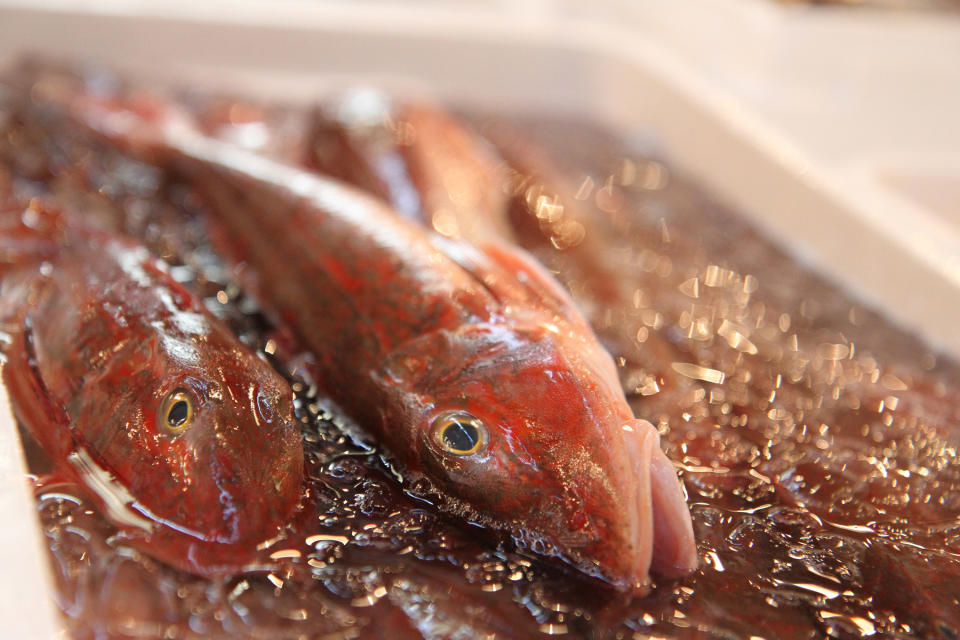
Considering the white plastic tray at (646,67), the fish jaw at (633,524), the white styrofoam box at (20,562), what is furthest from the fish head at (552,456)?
the white plastic tray at (646,67)

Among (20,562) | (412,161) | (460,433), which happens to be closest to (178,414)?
(20,562)

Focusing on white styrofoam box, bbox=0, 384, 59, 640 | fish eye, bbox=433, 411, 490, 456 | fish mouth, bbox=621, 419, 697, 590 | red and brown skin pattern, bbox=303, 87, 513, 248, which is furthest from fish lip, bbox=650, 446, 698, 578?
red and brown skin pattern, bbox=303, 87, 513, 248

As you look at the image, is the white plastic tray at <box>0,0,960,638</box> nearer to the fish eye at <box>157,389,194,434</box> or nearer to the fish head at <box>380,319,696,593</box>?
the fish head at <box>380,319,696,593</box>

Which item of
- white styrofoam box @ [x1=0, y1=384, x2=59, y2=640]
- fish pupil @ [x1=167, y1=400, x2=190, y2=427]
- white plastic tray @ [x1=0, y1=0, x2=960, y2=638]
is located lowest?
white styrofoam box @ [x1=0, y1=384, x2=59, y2=640]

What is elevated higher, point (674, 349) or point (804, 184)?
point (804, 184)

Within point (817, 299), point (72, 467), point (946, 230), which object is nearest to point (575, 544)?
point (72, 467)

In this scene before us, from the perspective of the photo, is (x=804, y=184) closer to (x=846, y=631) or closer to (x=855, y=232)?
(x=855, y=232)

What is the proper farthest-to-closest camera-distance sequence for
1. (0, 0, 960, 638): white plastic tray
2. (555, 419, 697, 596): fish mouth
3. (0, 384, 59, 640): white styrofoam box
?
1. (0, 0, 960, 638): white plastic tray
2. (555, 419, 697, 596): fish mouth
3. (0, 384, 59, 640): white styrofoam box

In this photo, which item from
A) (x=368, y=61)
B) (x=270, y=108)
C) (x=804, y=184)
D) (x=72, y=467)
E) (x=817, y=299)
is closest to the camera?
(x=72, y=467)
